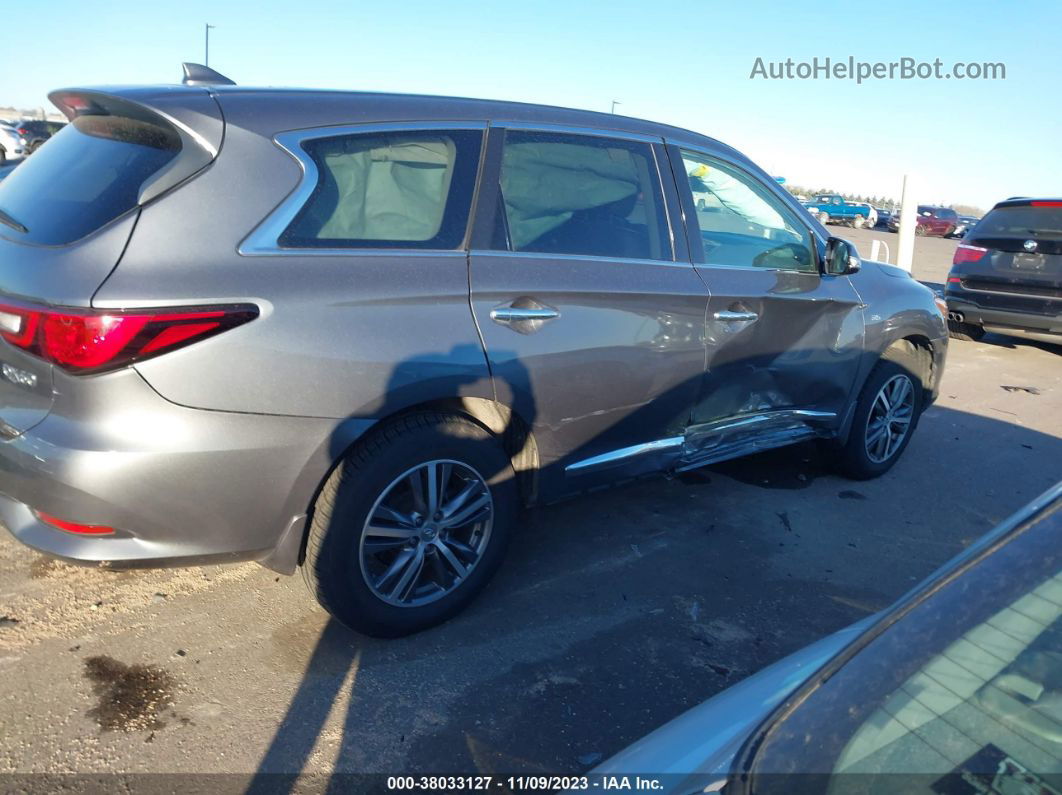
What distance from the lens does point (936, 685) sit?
130 cm

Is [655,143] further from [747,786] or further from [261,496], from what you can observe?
[747,786]

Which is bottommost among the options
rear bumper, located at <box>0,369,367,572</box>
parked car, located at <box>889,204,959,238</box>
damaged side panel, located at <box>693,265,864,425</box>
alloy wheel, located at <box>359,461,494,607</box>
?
alloy wheel, located at <box>359,461,494,607</box>

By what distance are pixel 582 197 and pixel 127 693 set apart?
248cm

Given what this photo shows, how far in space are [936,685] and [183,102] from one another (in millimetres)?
2535

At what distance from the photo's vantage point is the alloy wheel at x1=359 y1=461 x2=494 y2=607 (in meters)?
2.82

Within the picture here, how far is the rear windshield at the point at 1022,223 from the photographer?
26.7 ft

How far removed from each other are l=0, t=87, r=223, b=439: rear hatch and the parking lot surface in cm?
94

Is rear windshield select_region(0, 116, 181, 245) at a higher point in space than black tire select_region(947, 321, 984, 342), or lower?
higher

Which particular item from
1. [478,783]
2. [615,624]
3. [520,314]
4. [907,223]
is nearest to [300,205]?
[520,314]

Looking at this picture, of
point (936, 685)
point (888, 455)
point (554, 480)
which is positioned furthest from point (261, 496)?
point (888, 455)

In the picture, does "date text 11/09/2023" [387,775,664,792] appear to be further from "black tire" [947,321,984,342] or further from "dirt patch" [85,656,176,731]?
"black tire" [947,321,984,342]

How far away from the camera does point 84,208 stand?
96.3 inches

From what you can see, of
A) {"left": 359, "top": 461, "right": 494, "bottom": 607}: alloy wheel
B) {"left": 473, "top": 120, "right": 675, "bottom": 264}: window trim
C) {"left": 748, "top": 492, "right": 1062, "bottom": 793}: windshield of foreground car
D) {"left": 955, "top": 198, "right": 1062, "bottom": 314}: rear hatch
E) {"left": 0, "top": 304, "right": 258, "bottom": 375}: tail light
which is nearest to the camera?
{"left": 748, "top": 492, "right": 1062, "bottom": 793}: windshield of foreground car

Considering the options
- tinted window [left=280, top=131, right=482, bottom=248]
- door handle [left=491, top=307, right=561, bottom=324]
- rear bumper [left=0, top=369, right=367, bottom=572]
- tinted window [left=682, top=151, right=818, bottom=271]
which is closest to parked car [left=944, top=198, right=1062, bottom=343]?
tinted window [left=682, top=151, right=818, bottom=271]
